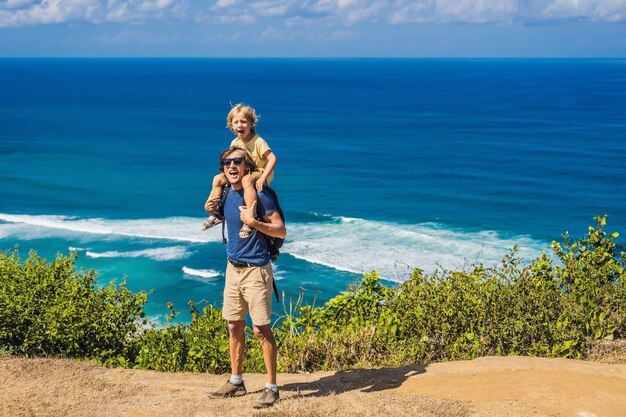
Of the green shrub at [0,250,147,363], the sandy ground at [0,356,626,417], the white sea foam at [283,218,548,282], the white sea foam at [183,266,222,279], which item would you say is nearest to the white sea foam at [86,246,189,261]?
the white sea foam at [183,266,222,279]

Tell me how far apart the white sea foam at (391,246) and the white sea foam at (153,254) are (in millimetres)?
4505

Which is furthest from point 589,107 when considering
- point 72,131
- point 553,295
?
point 553,295

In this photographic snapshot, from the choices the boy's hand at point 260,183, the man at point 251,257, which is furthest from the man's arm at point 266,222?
the boy's hand at point 260,183

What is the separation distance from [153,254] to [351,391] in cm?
2579

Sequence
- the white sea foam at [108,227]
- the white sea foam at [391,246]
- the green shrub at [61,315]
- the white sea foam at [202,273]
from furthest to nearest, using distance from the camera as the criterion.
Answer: the white sea foam at [108,227] → the white sea foam at [391,246] → the white sea foam at [202,273] → the green shrub at [61,315]

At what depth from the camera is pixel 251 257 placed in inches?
262

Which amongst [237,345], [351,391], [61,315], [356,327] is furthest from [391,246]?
[237,345]

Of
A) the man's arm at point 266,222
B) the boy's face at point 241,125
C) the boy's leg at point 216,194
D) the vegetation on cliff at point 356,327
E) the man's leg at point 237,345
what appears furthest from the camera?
the vegetation on cliff at point 356,327

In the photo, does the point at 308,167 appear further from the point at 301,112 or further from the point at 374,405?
the point at 374,405

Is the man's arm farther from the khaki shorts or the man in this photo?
the khaki shorts

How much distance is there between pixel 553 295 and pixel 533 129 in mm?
69743

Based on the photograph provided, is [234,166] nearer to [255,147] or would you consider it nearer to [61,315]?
[255,147]

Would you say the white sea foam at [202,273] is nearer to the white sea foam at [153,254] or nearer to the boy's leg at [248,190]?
the white sea foam at [153,254]

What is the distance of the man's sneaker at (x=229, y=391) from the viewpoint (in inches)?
273
